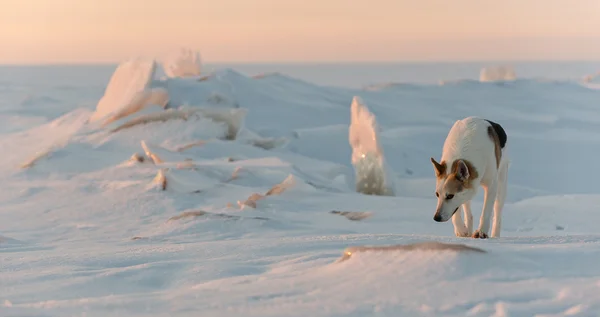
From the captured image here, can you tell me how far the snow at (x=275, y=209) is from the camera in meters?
3.23

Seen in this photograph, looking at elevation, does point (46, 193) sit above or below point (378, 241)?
below

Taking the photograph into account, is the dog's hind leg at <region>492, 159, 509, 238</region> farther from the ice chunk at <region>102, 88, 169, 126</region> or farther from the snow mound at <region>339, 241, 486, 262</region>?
the ice chunk at <region>102, 88, 169, 126</region>

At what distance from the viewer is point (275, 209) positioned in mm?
7875

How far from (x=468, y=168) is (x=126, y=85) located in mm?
11004

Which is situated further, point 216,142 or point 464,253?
point 216,142

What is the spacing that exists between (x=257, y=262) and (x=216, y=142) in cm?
786

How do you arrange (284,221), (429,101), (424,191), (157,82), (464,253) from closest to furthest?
(464,253), (284,221), (424,191), (157,82), (429,101)

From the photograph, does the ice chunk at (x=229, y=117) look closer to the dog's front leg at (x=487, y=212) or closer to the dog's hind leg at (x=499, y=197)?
the dog's hind leg at (x=499, y=197)

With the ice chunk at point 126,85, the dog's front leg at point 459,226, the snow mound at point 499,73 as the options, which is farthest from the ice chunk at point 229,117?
the snow mound at point 499,73

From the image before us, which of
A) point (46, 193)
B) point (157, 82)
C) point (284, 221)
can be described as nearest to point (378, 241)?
point (284, 221)

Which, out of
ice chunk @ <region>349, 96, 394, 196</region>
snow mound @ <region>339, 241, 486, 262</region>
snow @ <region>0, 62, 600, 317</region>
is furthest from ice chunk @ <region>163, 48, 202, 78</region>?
snow mound @ <region>339, 241, 486, 262</region>

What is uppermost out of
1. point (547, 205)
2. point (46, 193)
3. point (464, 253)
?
point (464, 253)

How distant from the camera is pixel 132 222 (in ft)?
26.0

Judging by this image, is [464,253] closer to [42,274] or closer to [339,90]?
[42,274]
